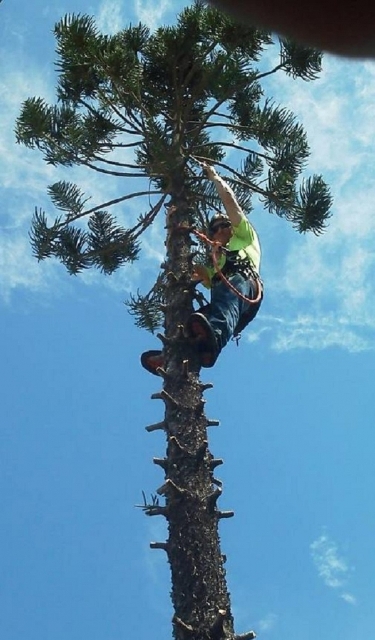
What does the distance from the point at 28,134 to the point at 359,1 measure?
7.16 metres

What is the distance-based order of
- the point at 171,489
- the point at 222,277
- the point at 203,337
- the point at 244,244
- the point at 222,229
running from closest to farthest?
the point at 171,489, the point at 203,337, the point at 222,277, the point at 244,244, the point at 222,229

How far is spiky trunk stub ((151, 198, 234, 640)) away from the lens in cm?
416

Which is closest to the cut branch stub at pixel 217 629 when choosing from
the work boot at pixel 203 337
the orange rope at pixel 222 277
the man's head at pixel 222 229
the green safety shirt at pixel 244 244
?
the work boot at pixel 203 337

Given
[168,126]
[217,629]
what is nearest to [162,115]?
[168,126]

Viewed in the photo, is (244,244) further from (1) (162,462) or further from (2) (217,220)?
(1) (162,462)

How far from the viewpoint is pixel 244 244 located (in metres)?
5.70

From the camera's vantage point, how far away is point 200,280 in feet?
18.8

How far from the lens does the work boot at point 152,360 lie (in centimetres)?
575

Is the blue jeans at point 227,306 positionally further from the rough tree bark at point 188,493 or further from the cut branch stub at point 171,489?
the cut branch stub at point 171,489

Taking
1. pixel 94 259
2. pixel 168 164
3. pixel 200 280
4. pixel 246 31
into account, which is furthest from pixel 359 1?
pixel 94 259

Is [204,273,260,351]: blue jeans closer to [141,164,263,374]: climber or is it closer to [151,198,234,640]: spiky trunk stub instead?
[141,164,263,374]: climber

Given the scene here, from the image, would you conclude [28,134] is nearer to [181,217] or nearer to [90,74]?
[90,74]

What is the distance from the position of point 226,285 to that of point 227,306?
155 millimetres

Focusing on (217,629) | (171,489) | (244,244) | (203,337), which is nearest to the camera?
(217,629)
